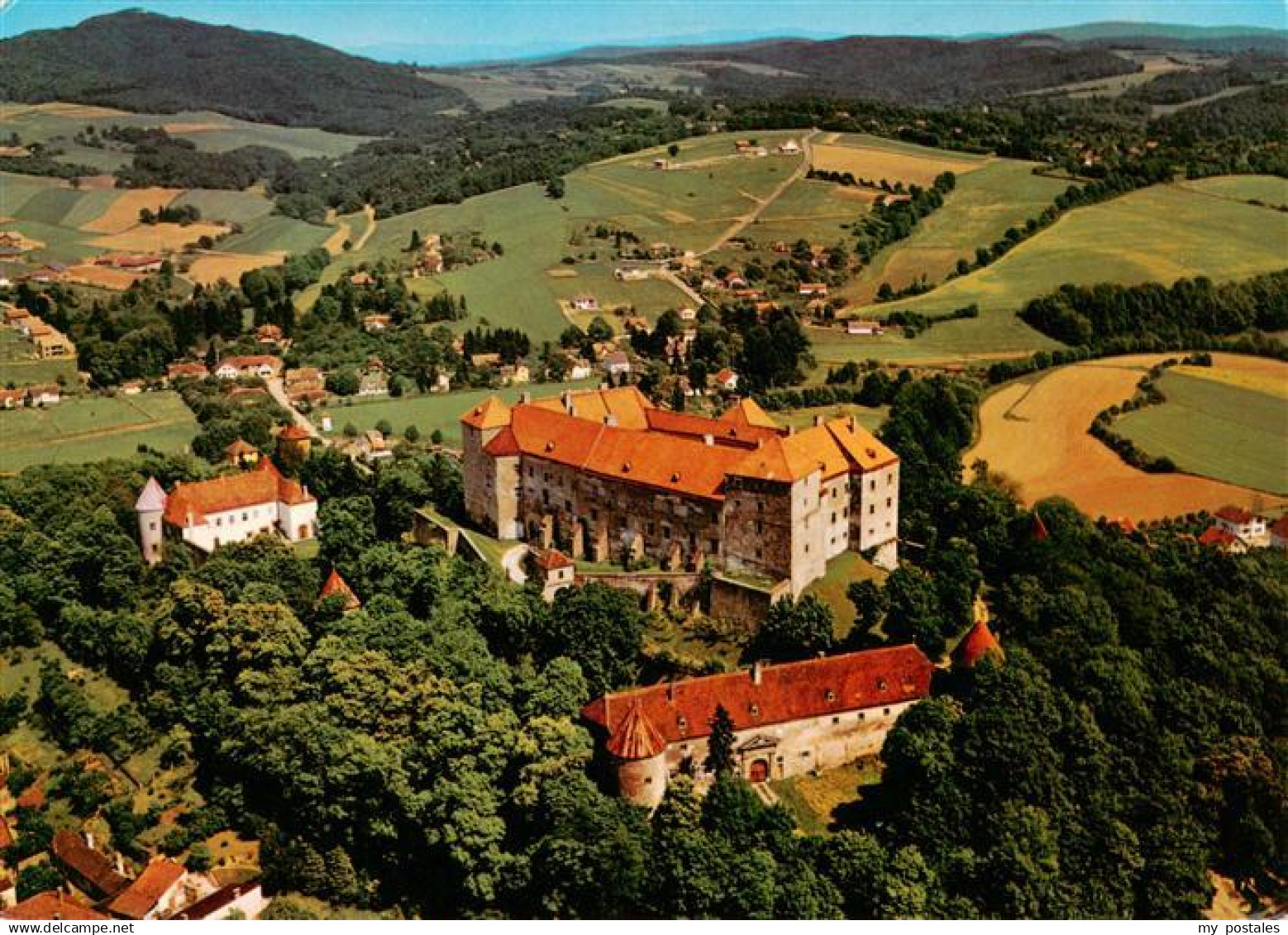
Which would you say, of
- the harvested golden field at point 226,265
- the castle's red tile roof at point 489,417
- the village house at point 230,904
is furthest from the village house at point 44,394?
the village house at point 230,904

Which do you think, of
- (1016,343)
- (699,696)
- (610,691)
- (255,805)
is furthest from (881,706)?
(1016,343)

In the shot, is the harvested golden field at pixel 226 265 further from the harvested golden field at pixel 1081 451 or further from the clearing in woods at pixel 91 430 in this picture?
the harvested golden field at pixel 1081 451

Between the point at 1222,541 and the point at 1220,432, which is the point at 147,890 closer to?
the point at 1222,541

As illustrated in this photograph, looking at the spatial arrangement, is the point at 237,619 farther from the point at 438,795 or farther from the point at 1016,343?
the point at 1016,343

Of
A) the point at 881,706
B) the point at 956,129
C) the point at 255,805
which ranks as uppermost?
the point at 956,129

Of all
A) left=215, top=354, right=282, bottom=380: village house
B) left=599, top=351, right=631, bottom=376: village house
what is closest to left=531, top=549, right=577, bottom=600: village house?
left=599, top=351, right=631, bottom=376: village house

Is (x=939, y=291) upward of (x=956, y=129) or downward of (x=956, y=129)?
downward

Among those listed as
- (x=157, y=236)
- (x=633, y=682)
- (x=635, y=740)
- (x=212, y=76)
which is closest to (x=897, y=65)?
(x=212, y=76)
